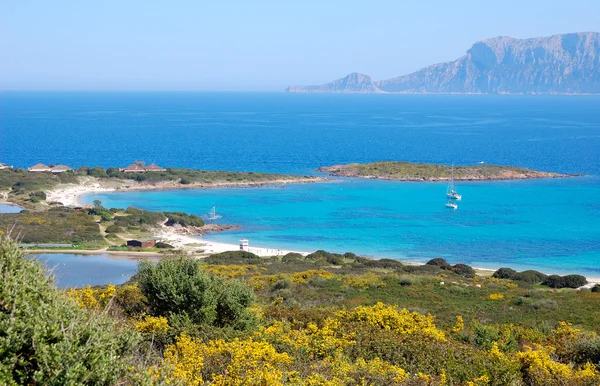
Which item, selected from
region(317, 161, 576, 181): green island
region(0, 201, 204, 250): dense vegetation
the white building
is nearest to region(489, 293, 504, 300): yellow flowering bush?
the white building

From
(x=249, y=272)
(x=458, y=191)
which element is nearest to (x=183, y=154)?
(x=458, y=191)

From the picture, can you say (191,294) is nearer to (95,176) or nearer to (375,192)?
(375,192)

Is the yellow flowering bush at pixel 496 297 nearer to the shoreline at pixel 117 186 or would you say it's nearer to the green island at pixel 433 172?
the shoreline at pixel 117 186

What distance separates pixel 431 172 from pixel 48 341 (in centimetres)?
7002

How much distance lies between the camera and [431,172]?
74438 mm

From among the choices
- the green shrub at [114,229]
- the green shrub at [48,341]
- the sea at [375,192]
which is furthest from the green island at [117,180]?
the green shrub at [48,341]

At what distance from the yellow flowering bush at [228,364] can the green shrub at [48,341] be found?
120 cm

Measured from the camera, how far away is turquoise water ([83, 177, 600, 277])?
42281 millimetres

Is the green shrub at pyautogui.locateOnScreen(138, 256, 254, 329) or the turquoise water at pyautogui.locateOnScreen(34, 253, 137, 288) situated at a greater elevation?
the green shrub at pyautogui.locateOnScreen(138, 256, 254, 329)

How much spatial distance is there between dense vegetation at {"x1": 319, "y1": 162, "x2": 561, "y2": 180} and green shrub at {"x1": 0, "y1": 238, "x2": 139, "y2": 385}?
2615 inches

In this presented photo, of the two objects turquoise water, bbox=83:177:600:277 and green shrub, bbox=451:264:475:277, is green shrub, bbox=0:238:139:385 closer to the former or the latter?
green shrub, bbox=451:264:475:277

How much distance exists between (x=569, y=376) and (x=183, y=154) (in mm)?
84500

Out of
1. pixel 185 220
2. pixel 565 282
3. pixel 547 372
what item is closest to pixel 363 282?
pixel 565 282

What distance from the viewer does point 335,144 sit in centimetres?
10562
